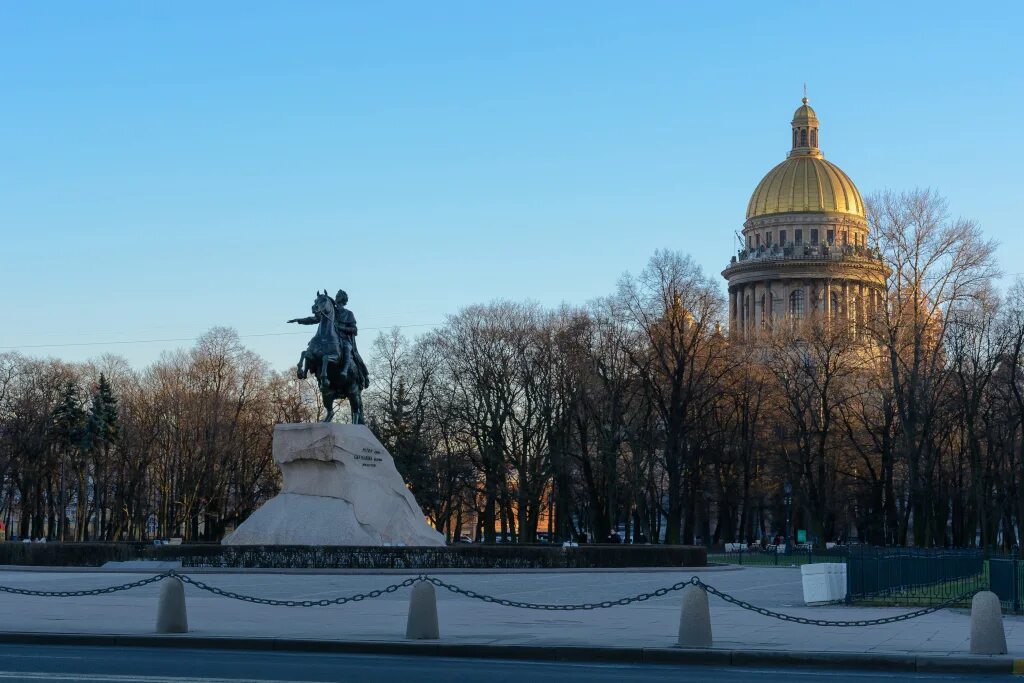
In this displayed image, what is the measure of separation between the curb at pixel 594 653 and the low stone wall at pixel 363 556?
56.7 feet

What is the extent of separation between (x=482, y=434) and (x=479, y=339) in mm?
4892

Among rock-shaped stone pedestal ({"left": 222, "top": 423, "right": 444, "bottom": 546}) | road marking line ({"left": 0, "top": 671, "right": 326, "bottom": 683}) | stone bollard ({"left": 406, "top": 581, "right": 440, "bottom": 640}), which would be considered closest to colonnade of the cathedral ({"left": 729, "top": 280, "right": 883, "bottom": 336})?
rock-shaped stone pedestal ({"left": 222, "top": 423, "right": 444, "bottom": 546})

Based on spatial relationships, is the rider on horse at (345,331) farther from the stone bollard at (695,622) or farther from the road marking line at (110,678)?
the road marking line at (110,678)

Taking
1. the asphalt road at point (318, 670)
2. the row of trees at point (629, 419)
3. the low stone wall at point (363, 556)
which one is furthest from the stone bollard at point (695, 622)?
the row of trees at point (629, 419)

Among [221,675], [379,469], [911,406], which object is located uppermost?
[911,406]

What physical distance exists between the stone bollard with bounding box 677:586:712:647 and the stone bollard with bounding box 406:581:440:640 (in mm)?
3217

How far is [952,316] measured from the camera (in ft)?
213

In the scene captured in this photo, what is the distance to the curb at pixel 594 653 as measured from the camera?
1773cm

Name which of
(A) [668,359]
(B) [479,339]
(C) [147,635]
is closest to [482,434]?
(B) [479,339]

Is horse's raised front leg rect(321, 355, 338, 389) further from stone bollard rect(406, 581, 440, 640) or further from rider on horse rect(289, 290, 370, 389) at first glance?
stone bollard rect(406, 581, 440, 640)

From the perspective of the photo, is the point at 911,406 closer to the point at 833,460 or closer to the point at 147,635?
the point at 833,460

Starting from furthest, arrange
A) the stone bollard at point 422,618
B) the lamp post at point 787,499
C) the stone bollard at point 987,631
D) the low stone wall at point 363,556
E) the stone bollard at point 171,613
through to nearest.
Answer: the lamp post at point 787,499 → the low stone wall at point 363,556 → the stone bollard at point 171,613 → the stone bollard at point 422,618 → the stone bollard at point 987,631

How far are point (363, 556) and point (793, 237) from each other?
352 ft

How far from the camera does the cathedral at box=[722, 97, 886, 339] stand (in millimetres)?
134500
